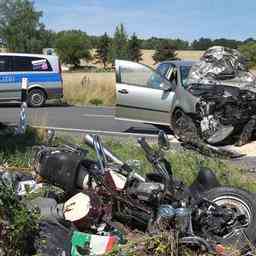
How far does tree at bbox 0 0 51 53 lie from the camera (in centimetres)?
8188

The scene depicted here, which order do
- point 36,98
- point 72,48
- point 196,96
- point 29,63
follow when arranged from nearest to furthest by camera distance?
point 196,96
point 29,63
point 36,98
point 72,48

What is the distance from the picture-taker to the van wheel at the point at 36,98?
22938mm

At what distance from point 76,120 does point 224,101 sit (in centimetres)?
659

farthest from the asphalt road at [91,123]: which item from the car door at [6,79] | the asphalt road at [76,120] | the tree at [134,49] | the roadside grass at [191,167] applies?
the tree at [134,49]

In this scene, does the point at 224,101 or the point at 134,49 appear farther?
the point at 134,49

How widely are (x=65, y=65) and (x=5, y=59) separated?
80684 millimetres

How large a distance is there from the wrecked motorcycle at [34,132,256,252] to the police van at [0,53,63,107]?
16.7 meters

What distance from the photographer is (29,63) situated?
74.2 ft

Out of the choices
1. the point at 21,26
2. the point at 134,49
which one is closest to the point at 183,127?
the point at 134,49

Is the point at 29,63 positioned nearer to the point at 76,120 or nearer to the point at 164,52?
the point at 76,120

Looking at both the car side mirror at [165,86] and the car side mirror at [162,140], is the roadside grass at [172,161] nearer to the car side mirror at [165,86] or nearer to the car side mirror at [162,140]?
the car side mirror at [162,140]

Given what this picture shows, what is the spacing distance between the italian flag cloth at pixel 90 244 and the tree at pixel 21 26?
254 feet

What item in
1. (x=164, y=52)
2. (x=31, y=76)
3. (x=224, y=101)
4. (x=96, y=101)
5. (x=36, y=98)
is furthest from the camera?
(x=164, y=52)

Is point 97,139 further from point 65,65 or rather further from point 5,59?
point 65,65
